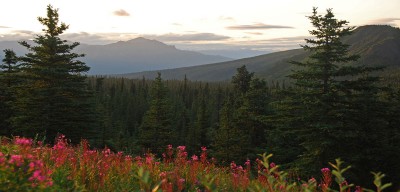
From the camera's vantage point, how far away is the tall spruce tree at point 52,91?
24.8 m

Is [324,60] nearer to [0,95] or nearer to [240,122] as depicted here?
[240,122]

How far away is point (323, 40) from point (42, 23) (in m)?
20.0

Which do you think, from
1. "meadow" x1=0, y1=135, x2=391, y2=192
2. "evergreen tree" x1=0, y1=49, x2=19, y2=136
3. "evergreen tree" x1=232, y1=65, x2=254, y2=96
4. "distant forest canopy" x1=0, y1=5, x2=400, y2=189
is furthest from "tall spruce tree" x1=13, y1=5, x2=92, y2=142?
"evergreen tree" x1=232, y1=65, x2=254, y2=96

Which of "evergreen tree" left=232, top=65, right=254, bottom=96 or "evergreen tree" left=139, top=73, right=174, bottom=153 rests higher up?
"evergreen tree" left=232, top=65, right=254, bottom=96

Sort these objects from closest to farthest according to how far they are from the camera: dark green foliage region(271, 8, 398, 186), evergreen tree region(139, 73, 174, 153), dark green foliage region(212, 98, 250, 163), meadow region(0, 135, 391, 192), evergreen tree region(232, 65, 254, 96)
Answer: meadow region(0, 135, 391, 192), dark green foliage region(271, 8, 398, 186), dark green foliage region(212, 98, 250, 163), evergreen tree region(139, 73, 174, 153), evergreen tree region(232, 65, 254, 96)

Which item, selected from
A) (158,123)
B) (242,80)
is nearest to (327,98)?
(158,123)

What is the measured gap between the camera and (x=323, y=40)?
21.1 m

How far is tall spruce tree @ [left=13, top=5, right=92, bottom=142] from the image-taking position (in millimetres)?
24812

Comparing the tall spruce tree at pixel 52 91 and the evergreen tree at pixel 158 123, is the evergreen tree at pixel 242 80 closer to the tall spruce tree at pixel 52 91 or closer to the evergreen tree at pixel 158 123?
the evergreen tree at pixel 158 123

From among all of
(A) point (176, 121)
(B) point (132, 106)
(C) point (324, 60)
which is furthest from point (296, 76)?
(B) point (132, 106)

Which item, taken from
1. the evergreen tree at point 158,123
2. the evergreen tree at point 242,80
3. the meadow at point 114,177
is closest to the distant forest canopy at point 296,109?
the evergreen tree at point 158,123

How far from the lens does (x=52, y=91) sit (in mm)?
25312

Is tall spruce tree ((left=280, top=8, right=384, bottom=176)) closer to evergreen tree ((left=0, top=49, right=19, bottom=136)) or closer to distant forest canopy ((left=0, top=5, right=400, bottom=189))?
distant forest canopy ((left=0, top=5, right=400, bottom=189))

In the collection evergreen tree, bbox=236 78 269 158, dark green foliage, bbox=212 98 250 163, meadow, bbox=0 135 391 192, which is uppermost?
meadow, bbox=0 135 391 192
